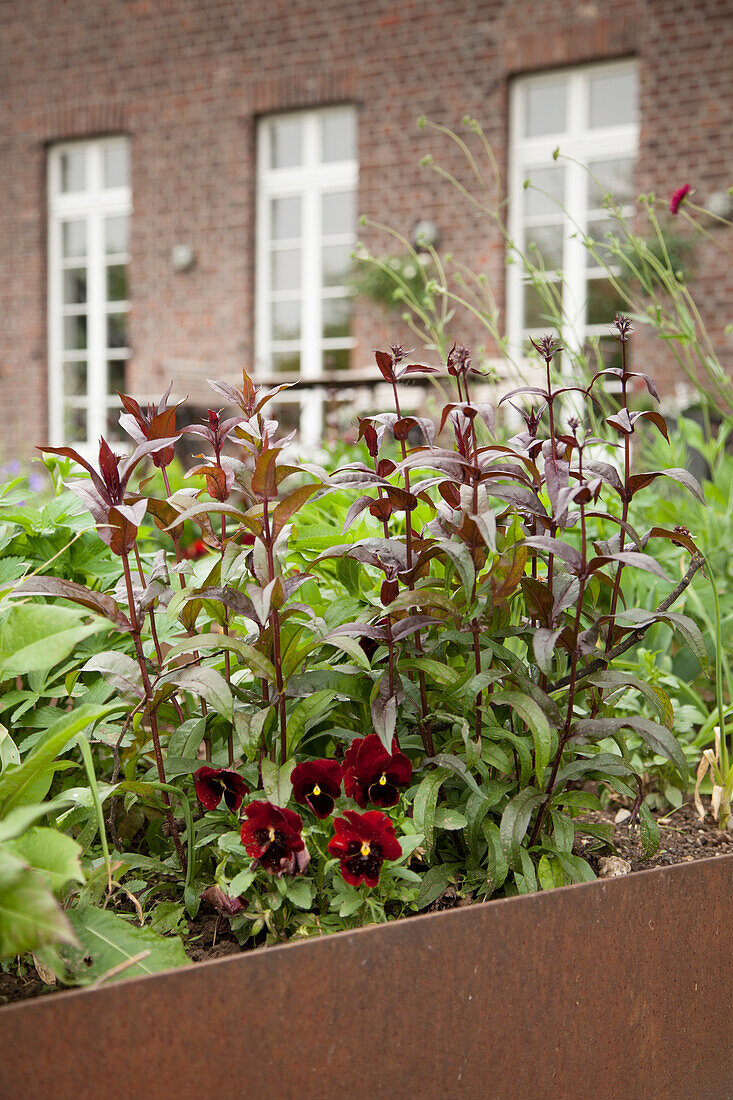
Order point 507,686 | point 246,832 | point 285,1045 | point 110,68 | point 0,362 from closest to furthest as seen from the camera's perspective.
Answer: point 285,1045 → point 246,832 → point 507,686 → point 110,68 → point 0,362

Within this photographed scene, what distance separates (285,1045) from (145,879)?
323 mm

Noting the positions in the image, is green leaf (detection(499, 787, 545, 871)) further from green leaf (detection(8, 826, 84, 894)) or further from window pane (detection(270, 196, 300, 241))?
window pane (detection(270, 196, 300, 241))

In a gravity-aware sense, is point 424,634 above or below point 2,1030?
above

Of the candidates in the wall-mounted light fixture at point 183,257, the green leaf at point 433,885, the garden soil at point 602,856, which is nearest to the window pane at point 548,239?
the wall-mounted light fixture at point 183,257

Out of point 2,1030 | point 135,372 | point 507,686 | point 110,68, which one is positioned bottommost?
point 2,1030

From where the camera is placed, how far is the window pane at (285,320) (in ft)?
24.2

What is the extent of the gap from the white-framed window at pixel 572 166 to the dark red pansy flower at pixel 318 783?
5.46 meters

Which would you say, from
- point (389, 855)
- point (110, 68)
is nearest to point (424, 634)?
point (389, 855)

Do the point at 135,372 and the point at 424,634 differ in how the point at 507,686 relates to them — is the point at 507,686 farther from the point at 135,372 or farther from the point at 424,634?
the point at 135,372

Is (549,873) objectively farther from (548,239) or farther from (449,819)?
(548,239)

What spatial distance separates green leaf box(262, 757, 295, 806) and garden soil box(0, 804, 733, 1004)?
0.15m

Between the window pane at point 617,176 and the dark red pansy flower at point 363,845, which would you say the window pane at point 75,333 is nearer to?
the window pane at point 617,176

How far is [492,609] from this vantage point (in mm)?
967

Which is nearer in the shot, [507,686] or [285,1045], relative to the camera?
[285,1045]
